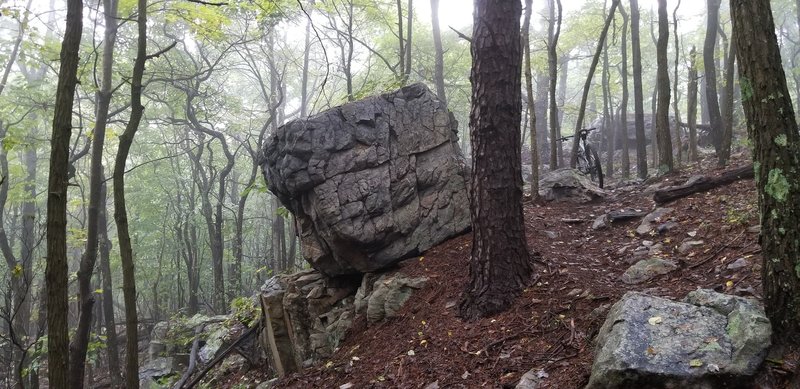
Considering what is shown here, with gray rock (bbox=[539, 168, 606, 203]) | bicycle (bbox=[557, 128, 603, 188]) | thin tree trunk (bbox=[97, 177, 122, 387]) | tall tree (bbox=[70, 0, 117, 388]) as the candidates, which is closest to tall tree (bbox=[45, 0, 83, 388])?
tall tree (bbox=[70, 0, 117, 388])

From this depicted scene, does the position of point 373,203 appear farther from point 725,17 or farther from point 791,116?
point 725,17

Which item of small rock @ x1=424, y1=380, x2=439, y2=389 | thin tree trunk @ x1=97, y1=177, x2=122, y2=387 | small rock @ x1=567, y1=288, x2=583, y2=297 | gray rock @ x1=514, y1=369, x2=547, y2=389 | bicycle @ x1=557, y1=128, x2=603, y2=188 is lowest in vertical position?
thin tree trunk @ x1=97, y1=177, x2=122, y2=387

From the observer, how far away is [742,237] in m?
4.39

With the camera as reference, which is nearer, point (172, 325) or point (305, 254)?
point (305, 254)

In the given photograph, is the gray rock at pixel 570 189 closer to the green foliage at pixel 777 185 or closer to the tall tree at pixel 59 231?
the green foliage at pixel 777 185

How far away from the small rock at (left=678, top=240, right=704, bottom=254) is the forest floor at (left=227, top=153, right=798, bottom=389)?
0.19 ft

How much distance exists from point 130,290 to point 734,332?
6009mm

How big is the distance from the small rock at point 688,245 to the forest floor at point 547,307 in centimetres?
6

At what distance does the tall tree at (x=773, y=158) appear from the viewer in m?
2.63

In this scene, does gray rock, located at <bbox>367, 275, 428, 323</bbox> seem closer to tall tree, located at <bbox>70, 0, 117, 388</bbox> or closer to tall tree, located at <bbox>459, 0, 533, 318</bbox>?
A: tall tree, located at <bbox>459, 0, 533, 318</bbox>

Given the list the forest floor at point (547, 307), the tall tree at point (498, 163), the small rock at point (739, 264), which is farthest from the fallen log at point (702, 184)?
the tall tree at point (498, 163)

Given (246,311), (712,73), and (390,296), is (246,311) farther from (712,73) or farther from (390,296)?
(712,73)

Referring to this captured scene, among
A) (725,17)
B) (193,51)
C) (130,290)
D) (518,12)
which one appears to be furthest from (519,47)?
(725,17)

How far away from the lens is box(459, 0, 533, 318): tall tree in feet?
15.4
